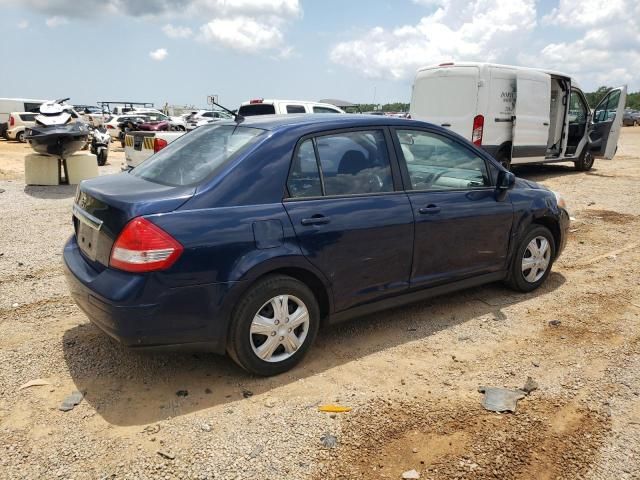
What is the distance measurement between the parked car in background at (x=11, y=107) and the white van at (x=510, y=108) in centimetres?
2100

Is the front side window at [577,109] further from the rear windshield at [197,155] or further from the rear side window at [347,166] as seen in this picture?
the rear windshield at [197,155]

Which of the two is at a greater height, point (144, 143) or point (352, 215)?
point (144, 143)

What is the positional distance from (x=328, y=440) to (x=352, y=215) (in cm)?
A: 146

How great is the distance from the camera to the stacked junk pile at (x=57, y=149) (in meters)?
10.8

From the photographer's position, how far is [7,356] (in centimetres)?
363

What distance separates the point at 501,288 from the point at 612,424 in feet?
7.24

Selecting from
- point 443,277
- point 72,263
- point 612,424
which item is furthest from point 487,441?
point 72,263

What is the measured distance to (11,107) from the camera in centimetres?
2520

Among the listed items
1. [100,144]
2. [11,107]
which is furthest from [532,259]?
[11,107]

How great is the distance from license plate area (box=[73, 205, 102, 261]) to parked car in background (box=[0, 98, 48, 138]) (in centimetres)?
2502

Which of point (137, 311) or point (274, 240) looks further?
point (274, 240)

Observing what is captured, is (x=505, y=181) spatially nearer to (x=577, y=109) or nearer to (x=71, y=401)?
(x=71, y=401)

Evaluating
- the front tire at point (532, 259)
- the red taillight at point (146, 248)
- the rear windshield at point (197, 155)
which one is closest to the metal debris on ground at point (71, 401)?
the red taillight at point (146, 248)

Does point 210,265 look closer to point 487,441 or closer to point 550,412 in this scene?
point 487,441
